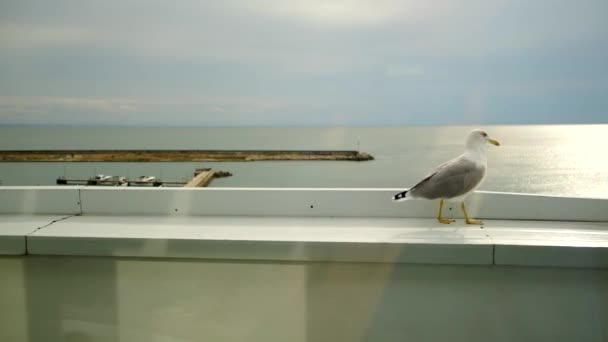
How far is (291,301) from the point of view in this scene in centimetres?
137

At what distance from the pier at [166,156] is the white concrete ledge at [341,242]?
Result: 153ft

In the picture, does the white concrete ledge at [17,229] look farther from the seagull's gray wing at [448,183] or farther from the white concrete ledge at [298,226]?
the seagull's gray wing at [448,183]

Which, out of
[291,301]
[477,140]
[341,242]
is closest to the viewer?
[341,242]

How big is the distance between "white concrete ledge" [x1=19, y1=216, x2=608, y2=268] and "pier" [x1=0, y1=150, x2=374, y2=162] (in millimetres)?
46720

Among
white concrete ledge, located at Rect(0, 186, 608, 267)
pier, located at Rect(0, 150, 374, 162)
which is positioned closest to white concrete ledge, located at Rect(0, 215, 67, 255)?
white concrete ledge, located at Rect(0, 186, 608, 267)

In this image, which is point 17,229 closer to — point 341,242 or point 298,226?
point 298,226

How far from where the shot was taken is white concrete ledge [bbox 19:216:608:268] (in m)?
1.24

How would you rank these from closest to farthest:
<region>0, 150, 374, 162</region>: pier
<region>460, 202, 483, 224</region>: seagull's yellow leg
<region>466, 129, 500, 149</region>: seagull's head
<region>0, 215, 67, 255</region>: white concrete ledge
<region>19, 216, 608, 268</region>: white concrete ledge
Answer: <region>19, 216, 608, 268</region>: white concrete ledge → <region>0, 215, 67, 255</region>: white concrete ledge → <region>460, 202, 483, 224</region>: seagull's yellow leg → <region>466, 129, 500, 149</region>: seagull's head → <region>0, 150, 374, 162</region>: pier

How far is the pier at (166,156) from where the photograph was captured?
49.5 metres

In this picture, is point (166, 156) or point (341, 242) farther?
point (166, 156)

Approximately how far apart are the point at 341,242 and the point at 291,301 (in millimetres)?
263

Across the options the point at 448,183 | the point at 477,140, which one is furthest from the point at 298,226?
the point at 477,140

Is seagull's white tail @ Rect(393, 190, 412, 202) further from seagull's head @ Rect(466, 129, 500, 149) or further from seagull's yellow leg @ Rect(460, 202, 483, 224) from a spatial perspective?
seagull's head @ Rect(466, 129, 500, 149)

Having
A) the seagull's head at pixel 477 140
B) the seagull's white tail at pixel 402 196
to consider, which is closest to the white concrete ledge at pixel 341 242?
the seagull's white tail at pixel 402 196
